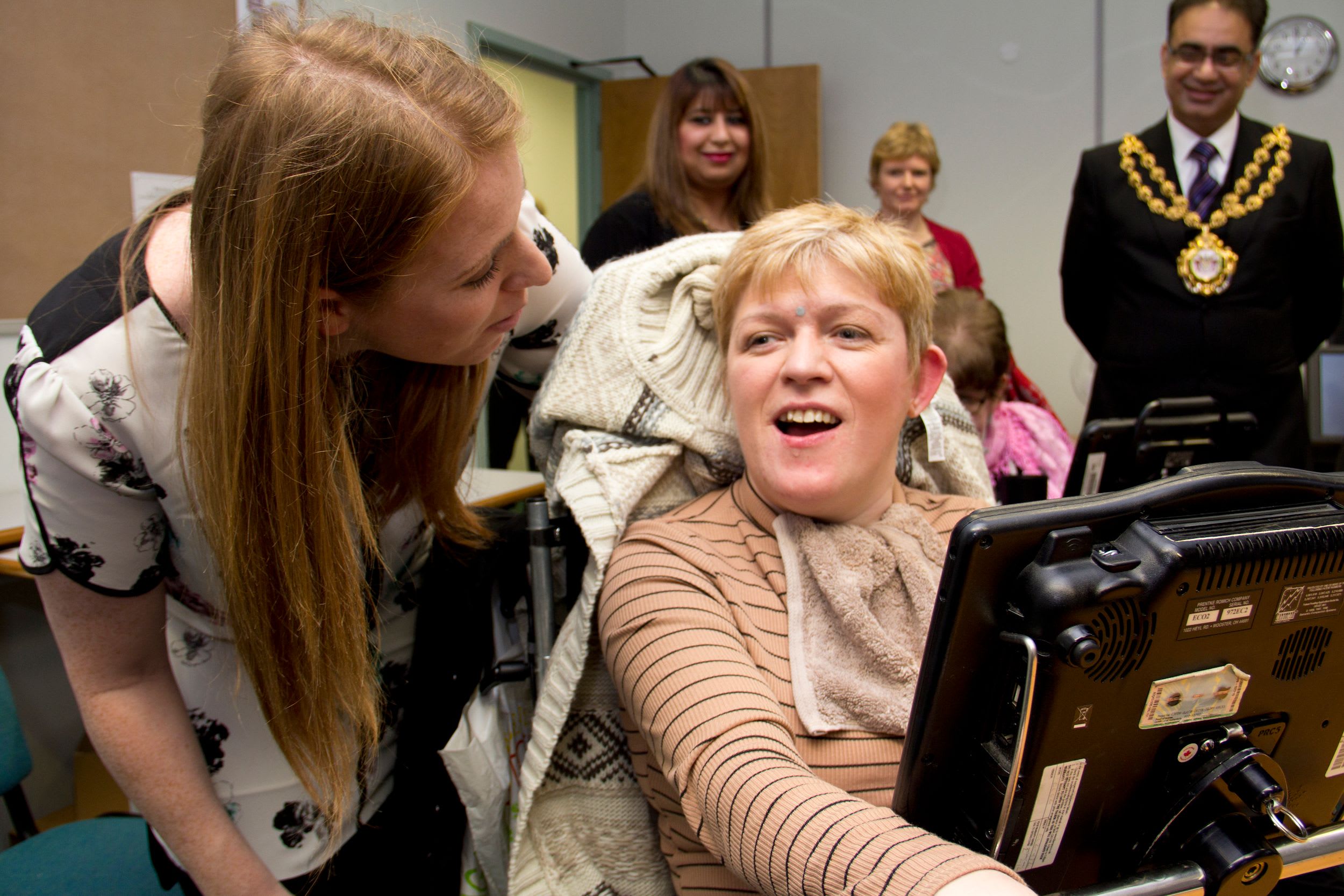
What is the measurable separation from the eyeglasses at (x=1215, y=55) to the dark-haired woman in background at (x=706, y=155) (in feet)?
3.86

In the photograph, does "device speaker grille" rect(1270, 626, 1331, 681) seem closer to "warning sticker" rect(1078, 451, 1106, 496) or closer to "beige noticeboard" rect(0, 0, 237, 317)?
"warning sticker" rect(1078, 451, 1106, 496)

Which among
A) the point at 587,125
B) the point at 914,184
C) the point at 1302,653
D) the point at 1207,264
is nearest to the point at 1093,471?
the point at 1302,653

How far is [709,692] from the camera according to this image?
3.06 ft

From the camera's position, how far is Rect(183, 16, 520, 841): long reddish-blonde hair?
31.3 inches

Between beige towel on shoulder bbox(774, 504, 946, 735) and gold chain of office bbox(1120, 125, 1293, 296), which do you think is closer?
beige towel on shoulder bbox(774, 504, 946, 735)

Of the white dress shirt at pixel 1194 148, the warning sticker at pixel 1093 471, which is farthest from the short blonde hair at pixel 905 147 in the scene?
the warning sticker at pixel 1093 471

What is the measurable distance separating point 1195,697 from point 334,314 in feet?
2.83

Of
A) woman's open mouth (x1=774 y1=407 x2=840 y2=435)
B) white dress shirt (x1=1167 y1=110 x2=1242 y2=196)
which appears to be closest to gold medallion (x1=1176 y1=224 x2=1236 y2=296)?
white dress shirt (x1=1167 y1=110 x2=1242 y2=196)

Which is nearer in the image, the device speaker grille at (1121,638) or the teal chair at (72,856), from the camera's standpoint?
the device speaker grille at (1121,638)

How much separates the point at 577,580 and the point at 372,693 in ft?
1.24

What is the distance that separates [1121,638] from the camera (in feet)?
2.19

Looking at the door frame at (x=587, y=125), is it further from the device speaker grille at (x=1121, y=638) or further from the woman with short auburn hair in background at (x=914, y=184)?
the device speaker grille at (x=1121, y=638)

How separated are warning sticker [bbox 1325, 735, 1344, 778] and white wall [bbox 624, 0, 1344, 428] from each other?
4114mm

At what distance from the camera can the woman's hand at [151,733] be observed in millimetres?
961
